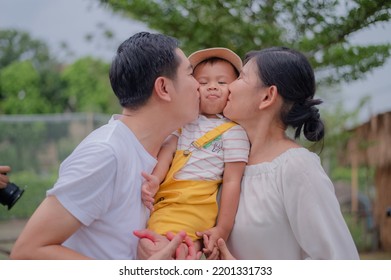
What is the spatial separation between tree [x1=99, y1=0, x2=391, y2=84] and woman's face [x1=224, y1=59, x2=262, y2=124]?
1778mm

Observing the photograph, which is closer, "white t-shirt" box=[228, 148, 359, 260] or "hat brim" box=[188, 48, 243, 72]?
"white t-shirt" box=[228, 148, 359, 260]

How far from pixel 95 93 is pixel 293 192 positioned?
728 inches

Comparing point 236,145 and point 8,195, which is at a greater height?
point 236,145

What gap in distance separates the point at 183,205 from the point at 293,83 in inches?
15.1

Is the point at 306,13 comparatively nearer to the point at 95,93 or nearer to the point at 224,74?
the point at 224,74

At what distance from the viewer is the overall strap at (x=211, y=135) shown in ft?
4.89

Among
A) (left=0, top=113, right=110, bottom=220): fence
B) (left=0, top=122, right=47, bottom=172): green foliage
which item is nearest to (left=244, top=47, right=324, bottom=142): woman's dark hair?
(left=0, top=113, right=110, bottom=220): fence

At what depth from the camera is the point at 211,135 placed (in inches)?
59.0

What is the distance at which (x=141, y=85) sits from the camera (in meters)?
1.42

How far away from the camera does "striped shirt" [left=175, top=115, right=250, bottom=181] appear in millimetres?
1467

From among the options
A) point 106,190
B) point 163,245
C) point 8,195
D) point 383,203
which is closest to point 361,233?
point 383,203

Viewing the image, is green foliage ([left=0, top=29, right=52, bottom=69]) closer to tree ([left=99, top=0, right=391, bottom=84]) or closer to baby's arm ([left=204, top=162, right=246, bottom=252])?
tree ([left=99, top=0, right=391, bottom=84])

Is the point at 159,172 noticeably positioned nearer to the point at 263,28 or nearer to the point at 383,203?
the point at 263,28
